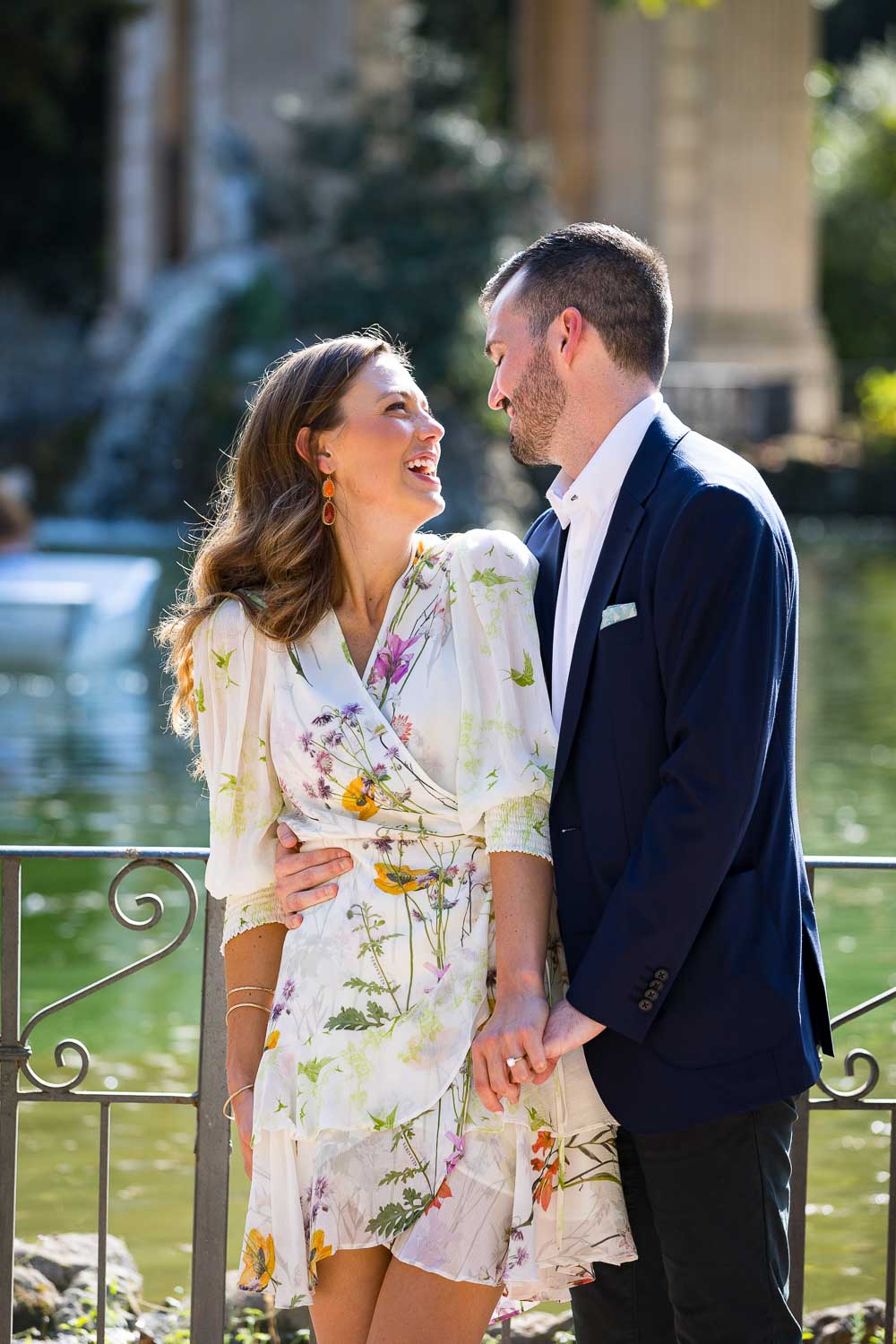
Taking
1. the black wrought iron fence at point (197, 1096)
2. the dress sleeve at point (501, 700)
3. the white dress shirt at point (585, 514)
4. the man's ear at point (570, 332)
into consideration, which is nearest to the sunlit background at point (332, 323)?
the black wrought iron fence at point (197, 1096)

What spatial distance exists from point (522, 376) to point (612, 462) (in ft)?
0.63

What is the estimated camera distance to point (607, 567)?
2.54m

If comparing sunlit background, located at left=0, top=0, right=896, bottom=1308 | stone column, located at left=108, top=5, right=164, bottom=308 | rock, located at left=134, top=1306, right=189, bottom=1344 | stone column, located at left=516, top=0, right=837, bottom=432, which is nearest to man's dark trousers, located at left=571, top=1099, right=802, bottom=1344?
rock, located at left=134, top=1306, right=189, bottom=1344

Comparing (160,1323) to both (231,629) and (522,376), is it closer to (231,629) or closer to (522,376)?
(231,629)

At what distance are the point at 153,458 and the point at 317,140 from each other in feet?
16.1

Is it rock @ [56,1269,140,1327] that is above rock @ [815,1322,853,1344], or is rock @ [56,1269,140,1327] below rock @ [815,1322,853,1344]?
below

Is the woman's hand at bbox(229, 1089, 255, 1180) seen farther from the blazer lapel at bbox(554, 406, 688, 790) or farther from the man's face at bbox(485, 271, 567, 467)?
the man's face at bbox(485, 271, 567, 467)

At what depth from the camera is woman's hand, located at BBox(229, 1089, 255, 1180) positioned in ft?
8.70

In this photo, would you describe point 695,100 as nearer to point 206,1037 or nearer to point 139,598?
point 139,598

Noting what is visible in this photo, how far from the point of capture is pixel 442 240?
22656 millimetres

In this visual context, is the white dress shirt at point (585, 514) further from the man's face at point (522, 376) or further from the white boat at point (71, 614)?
the white boat at point (71, 614)

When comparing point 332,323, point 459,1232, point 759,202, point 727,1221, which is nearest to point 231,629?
point 459,1232

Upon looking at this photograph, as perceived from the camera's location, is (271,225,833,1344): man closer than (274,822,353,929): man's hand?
Yes

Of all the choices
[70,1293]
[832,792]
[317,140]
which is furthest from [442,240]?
[70,1293]
